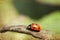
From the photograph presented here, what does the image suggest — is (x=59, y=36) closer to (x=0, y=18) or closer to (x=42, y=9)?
(x=42, y=9)

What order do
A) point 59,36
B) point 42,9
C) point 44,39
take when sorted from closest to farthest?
1. point 44,39
2. point 59,36
3. point 42,9

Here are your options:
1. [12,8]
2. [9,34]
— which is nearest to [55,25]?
[12,8]

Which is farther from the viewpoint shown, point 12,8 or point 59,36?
point 12,8

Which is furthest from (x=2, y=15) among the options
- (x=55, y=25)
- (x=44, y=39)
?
(x=44, y=39)

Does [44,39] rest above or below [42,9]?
below

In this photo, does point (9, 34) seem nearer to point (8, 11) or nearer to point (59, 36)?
point (59, 36)

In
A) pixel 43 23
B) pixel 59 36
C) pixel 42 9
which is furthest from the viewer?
pixel 42 9

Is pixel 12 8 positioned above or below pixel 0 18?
above

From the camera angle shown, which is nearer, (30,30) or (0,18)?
(30,30)

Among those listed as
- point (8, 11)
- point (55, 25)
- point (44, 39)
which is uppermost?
point (8, 11)

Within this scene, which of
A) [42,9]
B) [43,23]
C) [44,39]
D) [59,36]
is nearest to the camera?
[44,39]
